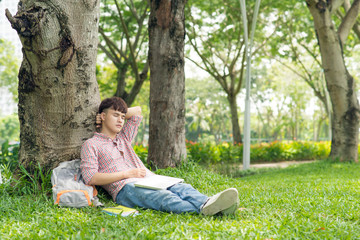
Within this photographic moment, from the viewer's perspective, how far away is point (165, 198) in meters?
3.41

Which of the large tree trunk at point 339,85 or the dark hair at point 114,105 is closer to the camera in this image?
the dark hair at point 114,105

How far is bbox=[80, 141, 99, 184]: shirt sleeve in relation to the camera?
11.9ft

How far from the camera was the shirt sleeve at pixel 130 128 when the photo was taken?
4.32m

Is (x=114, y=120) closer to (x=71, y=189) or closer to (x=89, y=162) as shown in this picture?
(x=89, y=162)

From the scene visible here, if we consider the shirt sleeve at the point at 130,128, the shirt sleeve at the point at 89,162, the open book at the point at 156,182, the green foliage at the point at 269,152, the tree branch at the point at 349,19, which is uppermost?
the tree branch at the point at 349,19

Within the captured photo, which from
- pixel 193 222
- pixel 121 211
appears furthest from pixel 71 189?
pixel 193 222

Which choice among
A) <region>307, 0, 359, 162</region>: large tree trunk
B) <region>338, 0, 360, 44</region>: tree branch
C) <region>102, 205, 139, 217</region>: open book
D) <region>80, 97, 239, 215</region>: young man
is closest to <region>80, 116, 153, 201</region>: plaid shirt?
<region>80, 97, 239, 215</region>: young man

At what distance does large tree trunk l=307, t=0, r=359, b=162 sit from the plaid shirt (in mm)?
7114

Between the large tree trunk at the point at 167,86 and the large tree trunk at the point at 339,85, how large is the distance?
511 cm

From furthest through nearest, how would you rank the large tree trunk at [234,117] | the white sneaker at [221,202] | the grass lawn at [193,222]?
1. the large tree trunk at [234,117]
2. the white sneaker at [221,202]
3. the grass lawn at [193,222]

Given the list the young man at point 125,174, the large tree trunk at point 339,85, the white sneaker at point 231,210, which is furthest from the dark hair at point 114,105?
the large tree trunk at point 339,85

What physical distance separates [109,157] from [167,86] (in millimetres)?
2385

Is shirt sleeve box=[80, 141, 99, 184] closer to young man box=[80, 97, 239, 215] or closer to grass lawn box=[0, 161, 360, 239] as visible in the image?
young man box=[80, 97, 239, 215]

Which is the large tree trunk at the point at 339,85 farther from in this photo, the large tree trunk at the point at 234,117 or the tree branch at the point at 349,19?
the large tree trunk at the point at 234,117
